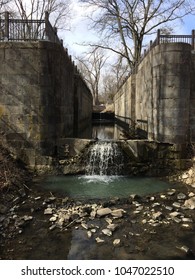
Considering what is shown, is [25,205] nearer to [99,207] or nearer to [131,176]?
[99,207]

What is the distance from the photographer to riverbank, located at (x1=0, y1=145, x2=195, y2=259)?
5430 mm

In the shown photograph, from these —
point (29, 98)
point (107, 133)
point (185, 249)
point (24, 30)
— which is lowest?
point (185, 249)

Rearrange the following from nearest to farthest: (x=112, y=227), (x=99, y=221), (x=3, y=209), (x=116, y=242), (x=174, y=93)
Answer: (x=116, y=242) → (x=112, y=227) → (x=99, y=221) → (x=3, y=209) → (x=174, y=93)

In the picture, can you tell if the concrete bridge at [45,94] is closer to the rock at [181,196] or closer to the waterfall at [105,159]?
the waterfall at [105,159]

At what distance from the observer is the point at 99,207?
7570 mm

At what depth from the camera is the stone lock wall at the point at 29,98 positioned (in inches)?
419

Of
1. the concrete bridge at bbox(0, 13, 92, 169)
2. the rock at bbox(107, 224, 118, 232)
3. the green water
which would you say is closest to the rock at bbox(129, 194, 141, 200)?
the green water

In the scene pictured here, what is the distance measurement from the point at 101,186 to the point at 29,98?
4581 mm

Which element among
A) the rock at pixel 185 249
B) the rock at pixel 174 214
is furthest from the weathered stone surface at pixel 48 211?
the rock at pixel 185 249

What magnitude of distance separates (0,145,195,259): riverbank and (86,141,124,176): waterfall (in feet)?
A: 9.26

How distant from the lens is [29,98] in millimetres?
10836

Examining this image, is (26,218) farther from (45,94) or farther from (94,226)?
(45,94)

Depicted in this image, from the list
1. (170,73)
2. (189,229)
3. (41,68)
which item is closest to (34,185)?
(41,68)

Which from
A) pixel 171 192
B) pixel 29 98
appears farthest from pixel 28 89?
pixel 171 192
